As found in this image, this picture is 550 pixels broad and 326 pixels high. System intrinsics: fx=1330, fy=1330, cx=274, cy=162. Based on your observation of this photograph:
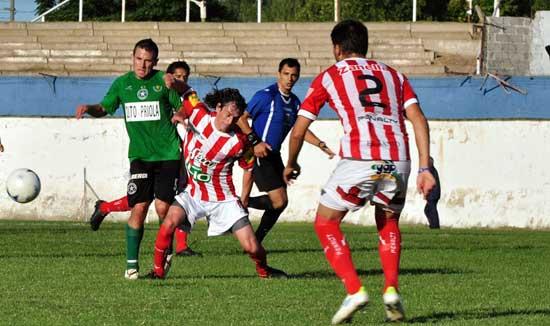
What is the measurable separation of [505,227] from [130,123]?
14310mm

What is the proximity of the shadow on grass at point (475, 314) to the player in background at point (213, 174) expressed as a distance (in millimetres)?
2712

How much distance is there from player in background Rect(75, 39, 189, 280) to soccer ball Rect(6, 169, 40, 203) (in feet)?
25.2

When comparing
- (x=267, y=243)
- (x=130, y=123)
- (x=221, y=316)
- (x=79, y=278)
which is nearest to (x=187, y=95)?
(x=130, y=123)

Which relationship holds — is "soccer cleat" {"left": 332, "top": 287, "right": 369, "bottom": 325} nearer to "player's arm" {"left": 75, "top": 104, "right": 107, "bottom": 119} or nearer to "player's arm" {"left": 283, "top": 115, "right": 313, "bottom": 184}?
"player's arm" {"left": 283, "top": 115, "right": 313, "bottom": 184}

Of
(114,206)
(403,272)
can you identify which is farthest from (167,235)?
(114,206)

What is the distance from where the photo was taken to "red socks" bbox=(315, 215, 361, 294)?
8.74 meters

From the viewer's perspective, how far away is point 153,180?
12.3 metres

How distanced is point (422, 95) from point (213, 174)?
1569 centimetres

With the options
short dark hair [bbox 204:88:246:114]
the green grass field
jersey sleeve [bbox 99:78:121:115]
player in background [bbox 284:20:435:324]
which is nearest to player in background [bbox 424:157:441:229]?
the green grass field

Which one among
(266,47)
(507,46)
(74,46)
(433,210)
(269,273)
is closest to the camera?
(269,273)

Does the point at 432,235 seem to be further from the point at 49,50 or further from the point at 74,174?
the point at 49,50

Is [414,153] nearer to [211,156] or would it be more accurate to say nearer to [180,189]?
[180,189]

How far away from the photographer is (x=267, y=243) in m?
17.9

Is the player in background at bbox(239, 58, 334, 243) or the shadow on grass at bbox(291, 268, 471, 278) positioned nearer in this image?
the shadow on grass at bbox(291, 268, 471, 278)
